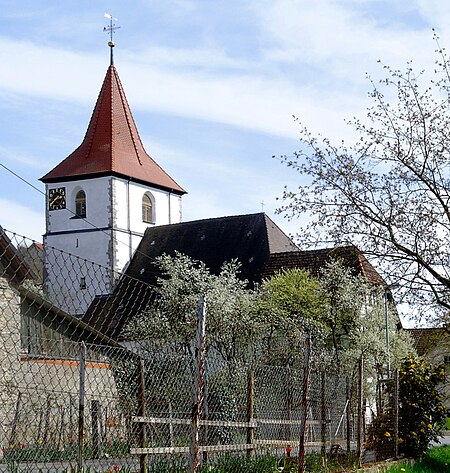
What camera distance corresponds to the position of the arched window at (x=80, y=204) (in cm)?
5944

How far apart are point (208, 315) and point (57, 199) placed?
89.1 feet

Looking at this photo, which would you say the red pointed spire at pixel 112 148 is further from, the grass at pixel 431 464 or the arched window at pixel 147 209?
the grass at pixel 431 464

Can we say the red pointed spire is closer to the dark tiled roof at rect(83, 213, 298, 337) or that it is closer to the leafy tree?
the dark tiled roof at rect(83, 213, 298, 337)

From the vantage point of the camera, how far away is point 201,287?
39.8m

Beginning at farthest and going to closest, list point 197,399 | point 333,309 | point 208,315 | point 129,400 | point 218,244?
point 218,244 < point 333,309 < point 208,315 < point 129,400 < point 197,399

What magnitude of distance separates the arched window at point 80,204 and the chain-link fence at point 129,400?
145 ft

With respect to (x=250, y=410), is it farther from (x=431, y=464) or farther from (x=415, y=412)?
(x=415, y=412)

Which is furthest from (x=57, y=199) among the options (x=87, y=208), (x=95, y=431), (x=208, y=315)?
(x=95, y=431)

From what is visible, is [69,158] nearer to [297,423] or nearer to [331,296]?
[331,296]

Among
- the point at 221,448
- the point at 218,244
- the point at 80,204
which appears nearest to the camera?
the point at 221,448

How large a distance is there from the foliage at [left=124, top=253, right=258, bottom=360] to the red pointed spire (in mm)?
19677

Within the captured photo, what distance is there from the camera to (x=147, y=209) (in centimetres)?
6069

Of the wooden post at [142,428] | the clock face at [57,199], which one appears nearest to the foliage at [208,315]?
the clock face at [57,199]

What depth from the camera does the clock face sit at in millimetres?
60219
